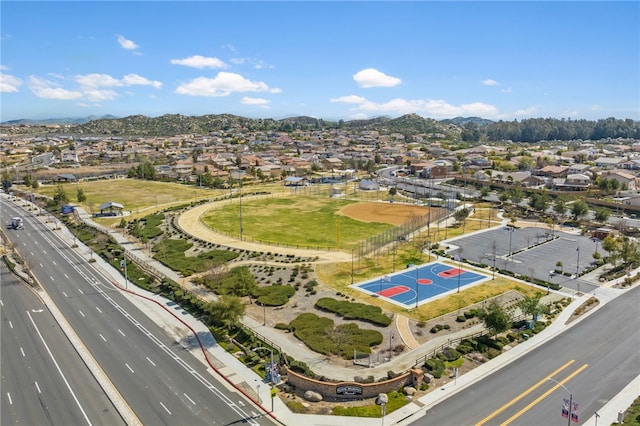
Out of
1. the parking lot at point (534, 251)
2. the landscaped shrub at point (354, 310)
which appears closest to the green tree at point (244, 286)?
the landscaped shrub at point (354, 310)

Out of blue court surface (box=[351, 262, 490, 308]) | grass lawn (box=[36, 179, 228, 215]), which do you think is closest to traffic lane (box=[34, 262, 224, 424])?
blue court surface (box=[351, 262, 490, 308])

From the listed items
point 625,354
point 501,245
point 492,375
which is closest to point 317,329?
point 492,375

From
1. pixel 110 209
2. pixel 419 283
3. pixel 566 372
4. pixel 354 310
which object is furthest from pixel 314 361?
pixel 110 209

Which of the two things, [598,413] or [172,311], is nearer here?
[598,413]

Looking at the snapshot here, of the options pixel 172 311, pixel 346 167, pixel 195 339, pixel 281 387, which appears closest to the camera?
pixel 281 387

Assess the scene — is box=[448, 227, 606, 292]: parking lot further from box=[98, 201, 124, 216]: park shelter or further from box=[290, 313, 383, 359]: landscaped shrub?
box=[98, 201, 124, 216]: park shelter

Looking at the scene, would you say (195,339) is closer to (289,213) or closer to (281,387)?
(281,387)
